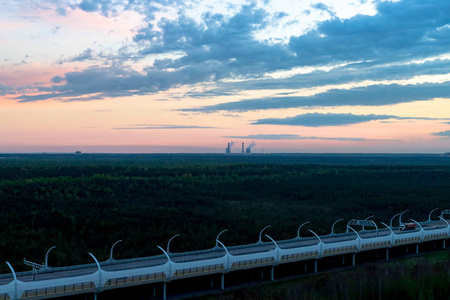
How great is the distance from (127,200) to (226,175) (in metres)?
52.3

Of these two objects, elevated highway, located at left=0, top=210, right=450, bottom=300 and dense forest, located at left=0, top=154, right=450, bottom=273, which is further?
dense forest, located at left=0, top=154, right=450, bottom=273

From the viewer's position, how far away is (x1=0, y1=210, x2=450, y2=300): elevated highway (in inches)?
1043

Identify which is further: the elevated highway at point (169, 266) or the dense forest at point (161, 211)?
the dense forest at point (161, 211)

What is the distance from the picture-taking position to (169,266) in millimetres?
30203

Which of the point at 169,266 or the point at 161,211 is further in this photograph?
the point at 161,211

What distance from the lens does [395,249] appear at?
4528 centimetres

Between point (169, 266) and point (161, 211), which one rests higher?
point (169, 266)

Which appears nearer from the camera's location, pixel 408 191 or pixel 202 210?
pixel 202 210

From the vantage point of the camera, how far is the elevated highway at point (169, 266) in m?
26.5

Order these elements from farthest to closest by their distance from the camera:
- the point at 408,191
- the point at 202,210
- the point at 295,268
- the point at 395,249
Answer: the point at 408,191 → the point at 202,210 → the point at 395,249 → the point at 295,268

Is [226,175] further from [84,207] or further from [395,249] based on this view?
[395,249]

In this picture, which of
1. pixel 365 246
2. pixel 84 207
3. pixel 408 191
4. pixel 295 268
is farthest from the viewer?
pixel 408 191

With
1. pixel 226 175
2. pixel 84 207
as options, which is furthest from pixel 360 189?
pixel 84 207

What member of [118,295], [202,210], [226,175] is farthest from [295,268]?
[226,175]
